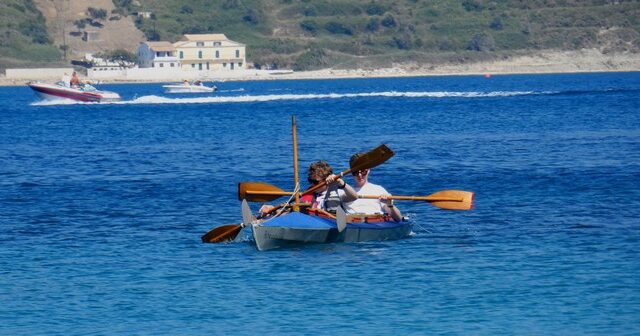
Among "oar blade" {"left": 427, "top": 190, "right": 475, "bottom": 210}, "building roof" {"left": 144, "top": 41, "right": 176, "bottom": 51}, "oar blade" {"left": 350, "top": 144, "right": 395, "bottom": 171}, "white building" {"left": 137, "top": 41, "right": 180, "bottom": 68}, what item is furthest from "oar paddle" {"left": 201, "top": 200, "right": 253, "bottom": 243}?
"building roof" {"left": 144, "top": 41, "right": 176, "bottom": 51}

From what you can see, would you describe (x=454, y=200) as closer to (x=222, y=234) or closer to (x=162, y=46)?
(x=222, y=234)

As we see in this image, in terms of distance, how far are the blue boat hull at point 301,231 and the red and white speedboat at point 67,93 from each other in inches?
3100

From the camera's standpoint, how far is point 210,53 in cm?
19700

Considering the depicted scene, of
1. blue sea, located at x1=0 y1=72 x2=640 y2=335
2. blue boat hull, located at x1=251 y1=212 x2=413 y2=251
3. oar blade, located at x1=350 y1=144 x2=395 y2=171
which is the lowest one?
blue sea, located at x1=0 y1=72 x2=640 y2=335

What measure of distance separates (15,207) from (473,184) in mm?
13321

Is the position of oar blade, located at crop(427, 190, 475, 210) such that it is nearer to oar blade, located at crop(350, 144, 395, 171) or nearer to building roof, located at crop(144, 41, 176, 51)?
oar blade, located at crop(350, 144, 395, 171)

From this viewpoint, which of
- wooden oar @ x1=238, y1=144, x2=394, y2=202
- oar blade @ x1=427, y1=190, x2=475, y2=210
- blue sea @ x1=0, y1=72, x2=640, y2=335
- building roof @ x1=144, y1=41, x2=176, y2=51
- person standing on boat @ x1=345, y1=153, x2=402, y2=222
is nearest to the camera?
blue sea @ x1=0, y1=72, x2=640, y2=335

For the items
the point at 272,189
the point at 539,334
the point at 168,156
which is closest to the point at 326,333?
the point at 539,334

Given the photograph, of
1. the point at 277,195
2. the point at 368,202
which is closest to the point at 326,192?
the point at 368,202

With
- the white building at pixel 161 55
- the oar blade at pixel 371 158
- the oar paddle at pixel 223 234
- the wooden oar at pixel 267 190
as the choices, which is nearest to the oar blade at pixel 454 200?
the wooden oar at pixel 267 190

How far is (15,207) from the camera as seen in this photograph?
35219 millimetres

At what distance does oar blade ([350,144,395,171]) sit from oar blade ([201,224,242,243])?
2807 mm

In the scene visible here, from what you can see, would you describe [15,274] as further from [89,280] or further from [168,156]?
[168,156]

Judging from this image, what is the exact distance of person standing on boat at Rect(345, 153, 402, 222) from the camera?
25.9 meters
